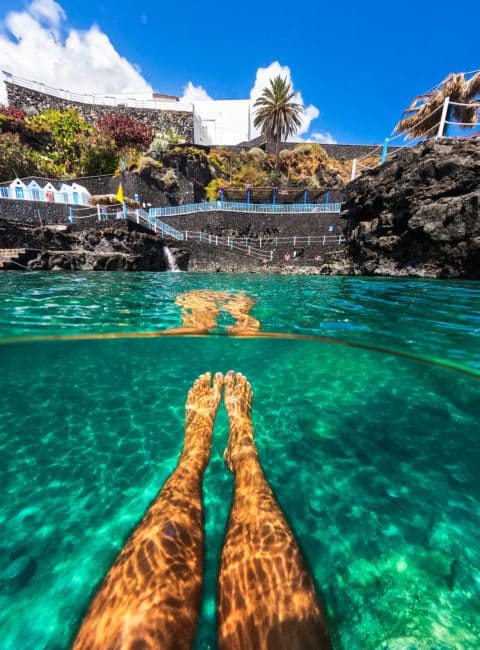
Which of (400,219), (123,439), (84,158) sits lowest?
(123,439)

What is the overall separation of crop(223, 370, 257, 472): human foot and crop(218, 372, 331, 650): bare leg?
561mm

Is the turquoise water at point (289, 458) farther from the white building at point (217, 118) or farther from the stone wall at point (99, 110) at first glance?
the white building at point (217, 118)

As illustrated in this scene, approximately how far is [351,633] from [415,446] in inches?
84.4

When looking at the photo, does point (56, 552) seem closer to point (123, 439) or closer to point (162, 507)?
point (162, 507)

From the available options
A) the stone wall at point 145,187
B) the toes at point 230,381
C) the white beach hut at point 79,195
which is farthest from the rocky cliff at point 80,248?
the toes at point 230,381

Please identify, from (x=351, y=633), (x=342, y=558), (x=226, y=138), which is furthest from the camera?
(x=226, y=138)

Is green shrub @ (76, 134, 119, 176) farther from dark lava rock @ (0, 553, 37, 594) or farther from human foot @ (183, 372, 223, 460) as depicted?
dark lava rock @ (0, 553, 37, 594)

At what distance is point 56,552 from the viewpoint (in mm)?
1934

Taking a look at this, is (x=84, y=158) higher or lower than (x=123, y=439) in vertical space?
higher

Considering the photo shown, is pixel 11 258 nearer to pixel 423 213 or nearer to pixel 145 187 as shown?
pixel 145 187

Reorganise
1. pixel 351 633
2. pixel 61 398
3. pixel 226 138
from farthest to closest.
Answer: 1. pixel 226 138
2. pixel 61 398
3. pixel 351 633

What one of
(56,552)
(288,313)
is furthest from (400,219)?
(56,552)

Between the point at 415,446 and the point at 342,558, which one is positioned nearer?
the point at 342,558

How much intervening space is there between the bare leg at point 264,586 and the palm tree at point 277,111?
40.3 metres
